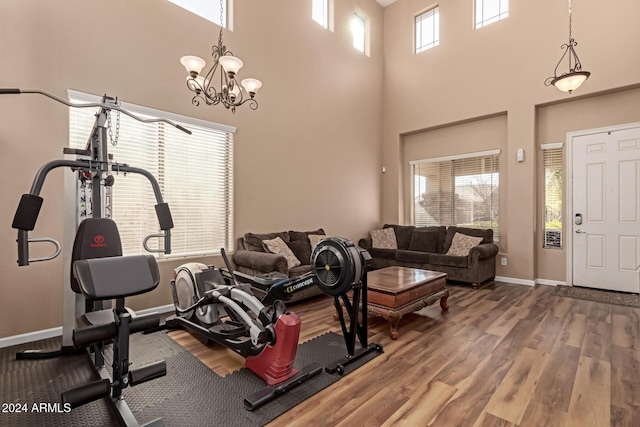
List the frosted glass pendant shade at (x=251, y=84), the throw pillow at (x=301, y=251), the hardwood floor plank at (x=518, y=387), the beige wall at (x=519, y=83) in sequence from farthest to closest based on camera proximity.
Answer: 1. the throw pillow at (x=301, y=251)
2. the beige wall at (x=519, y=83)
3. the frosted glass pendant shade at (x=251, y=84)
4. the hardwood floor plank at (x=518, y=387)

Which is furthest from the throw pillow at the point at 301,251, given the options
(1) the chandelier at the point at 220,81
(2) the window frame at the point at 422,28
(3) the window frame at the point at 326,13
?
(2) the window frame at the point at 422,28

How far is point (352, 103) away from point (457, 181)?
2.63m

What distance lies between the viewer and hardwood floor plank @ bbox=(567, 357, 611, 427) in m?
1.79

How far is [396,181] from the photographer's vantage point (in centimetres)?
682

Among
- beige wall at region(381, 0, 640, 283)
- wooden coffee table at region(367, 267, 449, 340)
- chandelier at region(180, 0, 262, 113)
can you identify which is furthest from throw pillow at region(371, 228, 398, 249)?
chandelier at region(180, 0, 262, 113)

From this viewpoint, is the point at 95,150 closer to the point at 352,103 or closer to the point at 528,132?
the point at 352,103

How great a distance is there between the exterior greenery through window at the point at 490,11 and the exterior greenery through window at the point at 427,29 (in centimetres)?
77

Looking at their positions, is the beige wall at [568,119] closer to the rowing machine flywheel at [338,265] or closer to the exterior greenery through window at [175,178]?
the rowing machine flywheel at [338,265]

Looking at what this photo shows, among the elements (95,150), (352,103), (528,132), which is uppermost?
(352,103)

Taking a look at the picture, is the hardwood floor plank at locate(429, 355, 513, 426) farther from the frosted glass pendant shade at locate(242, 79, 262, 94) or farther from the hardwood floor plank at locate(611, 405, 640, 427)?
the frosted glass pendant shade at locate(242, 79, 262, 94)

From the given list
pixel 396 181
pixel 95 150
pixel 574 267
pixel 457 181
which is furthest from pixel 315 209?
pixel 574 267

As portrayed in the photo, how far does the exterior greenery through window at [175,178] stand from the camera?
3426mm

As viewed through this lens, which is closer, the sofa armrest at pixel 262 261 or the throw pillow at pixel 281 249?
the sofa armrest at pixel 262 261

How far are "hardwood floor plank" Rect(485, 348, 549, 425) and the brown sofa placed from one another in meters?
2.33
